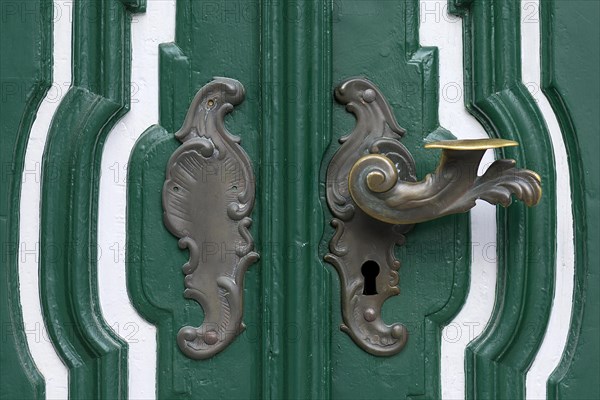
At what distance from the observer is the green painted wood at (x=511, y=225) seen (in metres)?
1.31

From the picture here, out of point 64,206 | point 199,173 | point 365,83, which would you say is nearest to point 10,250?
point 64,206

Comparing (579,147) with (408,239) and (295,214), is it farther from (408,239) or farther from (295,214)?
(295,214)

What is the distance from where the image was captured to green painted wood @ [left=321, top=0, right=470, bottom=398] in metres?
1.33

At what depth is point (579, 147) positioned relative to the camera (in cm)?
132

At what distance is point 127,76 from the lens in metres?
1.33

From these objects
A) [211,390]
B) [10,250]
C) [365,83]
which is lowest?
[211,390]

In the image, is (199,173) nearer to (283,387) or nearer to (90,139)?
(90,139)

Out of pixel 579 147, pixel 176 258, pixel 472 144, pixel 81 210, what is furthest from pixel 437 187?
pixel 81 210

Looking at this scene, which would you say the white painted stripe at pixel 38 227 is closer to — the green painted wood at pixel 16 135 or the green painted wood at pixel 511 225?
the green painted wood at pixel 16 135

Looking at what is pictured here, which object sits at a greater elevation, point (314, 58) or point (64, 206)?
point (314, 58)

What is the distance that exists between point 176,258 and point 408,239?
1.03ft

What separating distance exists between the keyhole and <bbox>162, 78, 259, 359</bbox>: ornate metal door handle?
0.15m

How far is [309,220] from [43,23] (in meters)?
0.44

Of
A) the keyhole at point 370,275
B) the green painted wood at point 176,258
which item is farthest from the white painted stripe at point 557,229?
the green painted wood at point 176,258
